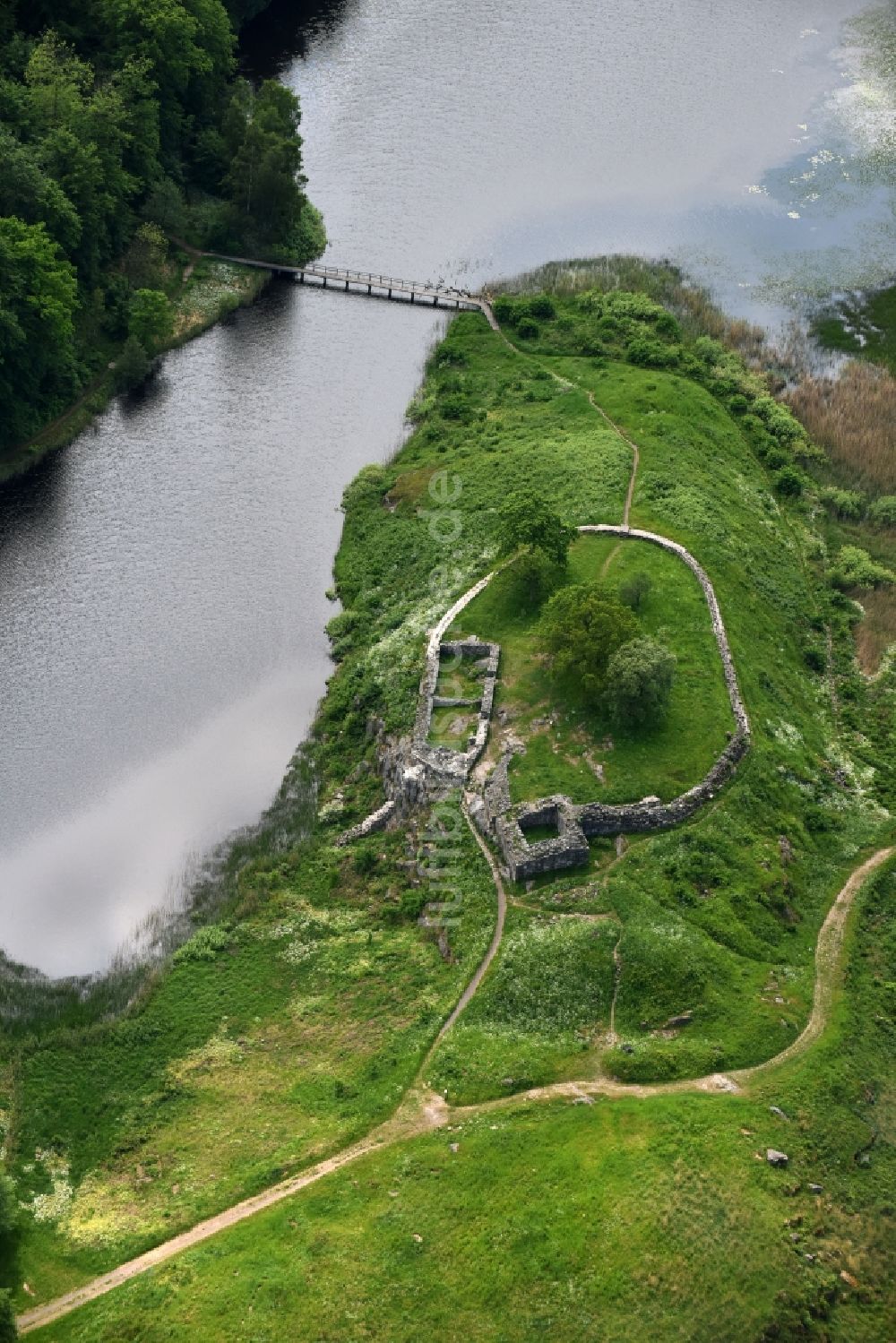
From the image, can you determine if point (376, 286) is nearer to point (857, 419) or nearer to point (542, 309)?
point (542, 309)

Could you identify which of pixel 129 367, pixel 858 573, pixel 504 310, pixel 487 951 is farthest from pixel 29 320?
pixel 487 951

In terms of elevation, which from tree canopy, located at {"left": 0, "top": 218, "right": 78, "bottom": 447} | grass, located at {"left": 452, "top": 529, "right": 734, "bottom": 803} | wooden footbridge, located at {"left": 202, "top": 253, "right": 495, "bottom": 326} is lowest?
grass, located at {"left": 452, "top": 529, "right": 734, "bottom": 803}

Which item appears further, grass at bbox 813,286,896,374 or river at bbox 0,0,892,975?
grass at bbox 813,286,896,374

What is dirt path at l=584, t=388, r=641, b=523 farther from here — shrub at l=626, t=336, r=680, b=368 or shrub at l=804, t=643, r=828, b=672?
shrub at l=804, t=643, r=828, b=672

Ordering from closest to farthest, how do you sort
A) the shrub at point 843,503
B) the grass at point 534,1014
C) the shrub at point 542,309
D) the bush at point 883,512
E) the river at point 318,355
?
the grass at point 534,1014
the river at point 318,355
the bush at point 883,512
the shrub at point 843,503
the shrub at point 542,309

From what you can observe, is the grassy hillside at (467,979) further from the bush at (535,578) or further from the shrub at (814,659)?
the bush at (535,578)

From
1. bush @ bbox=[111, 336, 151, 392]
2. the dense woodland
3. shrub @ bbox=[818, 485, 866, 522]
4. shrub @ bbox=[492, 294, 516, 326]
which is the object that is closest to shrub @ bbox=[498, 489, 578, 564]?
shrub @ bbox=[818, 485, 866, 522]

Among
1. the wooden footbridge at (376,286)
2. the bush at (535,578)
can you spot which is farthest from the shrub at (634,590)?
the wooden footbridge at (376,286)
